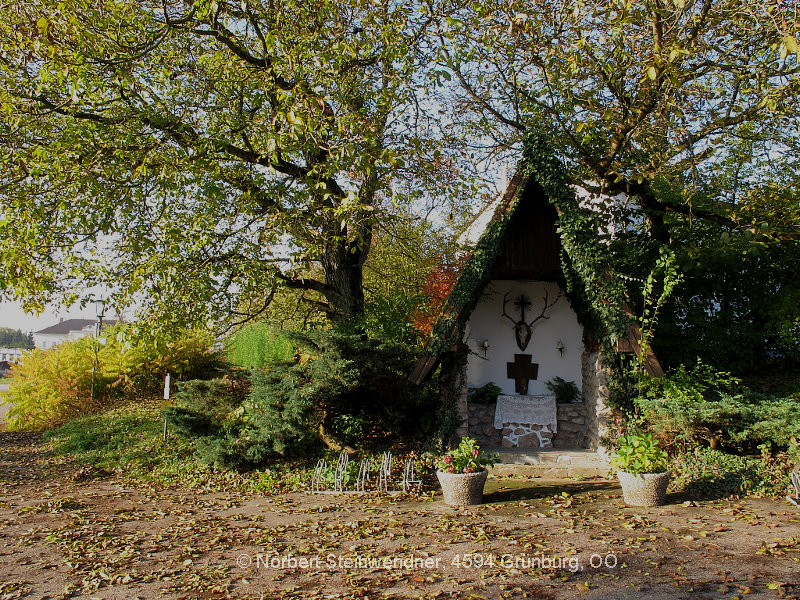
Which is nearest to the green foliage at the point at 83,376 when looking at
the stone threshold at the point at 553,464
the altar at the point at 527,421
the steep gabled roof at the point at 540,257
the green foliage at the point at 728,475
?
the steep gabled roof at the point at 540,257

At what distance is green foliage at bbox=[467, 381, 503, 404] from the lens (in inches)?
429

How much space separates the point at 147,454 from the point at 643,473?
850 centimetres

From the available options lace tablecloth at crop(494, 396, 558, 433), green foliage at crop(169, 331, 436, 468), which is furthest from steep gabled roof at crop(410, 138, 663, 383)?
lace tablecloth at crop(494, 396, 558, 433)

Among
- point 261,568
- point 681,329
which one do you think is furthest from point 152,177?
point 681,329

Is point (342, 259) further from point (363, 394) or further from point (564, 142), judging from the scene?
point (564, 142)

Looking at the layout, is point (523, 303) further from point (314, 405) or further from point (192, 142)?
point (192, 142)

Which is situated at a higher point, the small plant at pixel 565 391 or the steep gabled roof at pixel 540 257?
the steep gabled roof at pixel 540 257

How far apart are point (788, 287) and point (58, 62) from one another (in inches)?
509

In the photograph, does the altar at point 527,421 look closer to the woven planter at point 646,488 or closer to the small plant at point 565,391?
the small plant at point 565,391

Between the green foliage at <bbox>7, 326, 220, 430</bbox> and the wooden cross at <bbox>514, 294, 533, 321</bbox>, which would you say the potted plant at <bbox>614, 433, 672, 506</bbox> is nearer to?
the wooden cross at <bbox>514, 294, 533, 321</bbox>

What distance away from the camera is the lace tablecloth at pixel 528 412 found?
10.3m

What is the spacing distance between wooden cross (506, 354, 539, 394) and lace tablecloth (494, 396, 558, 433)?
57 cm

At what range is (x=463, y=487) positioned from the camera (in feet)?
24.5

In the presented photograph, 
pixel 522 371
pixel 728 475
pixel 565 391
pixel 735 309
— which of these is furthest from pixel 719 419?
pixel 735 309
